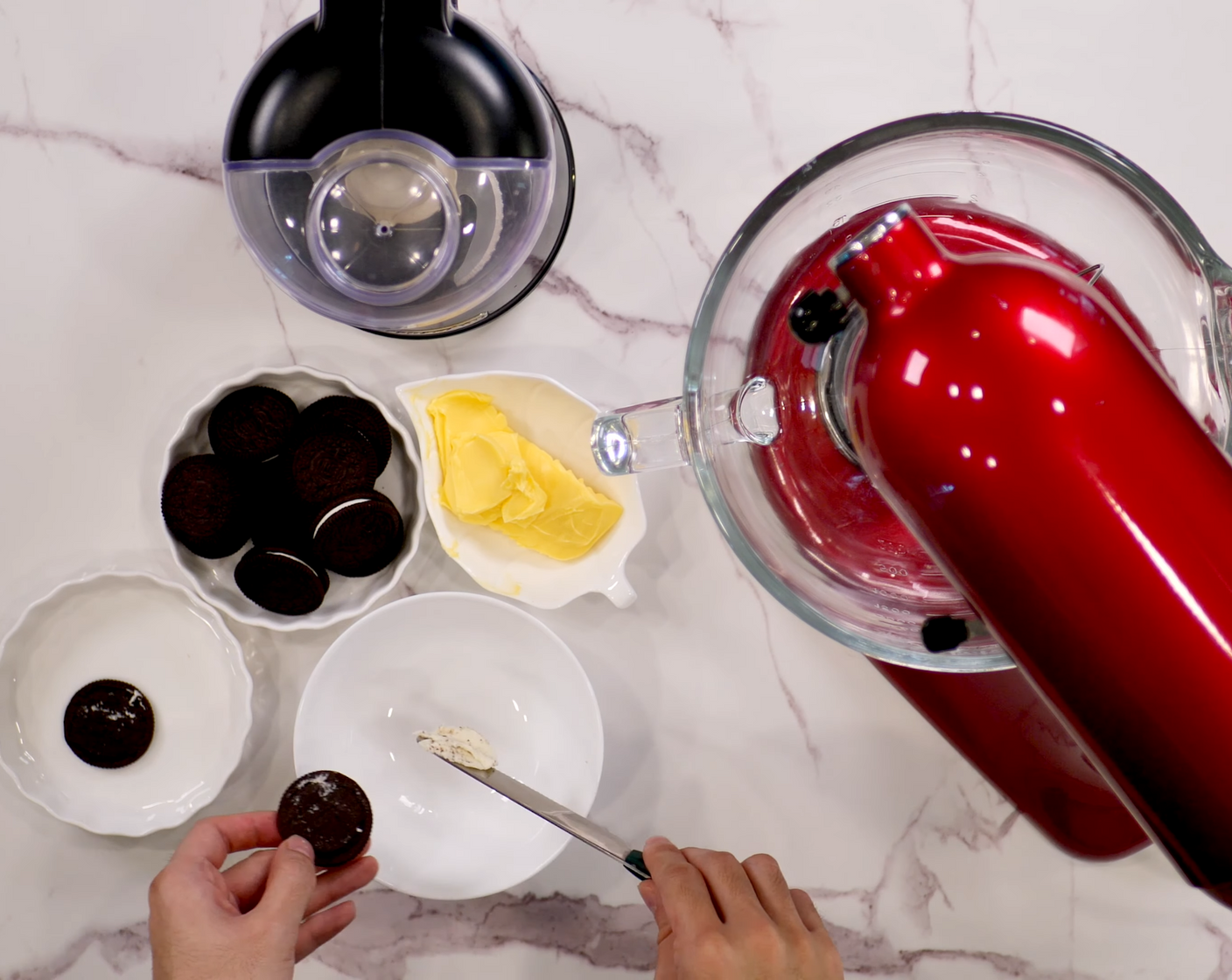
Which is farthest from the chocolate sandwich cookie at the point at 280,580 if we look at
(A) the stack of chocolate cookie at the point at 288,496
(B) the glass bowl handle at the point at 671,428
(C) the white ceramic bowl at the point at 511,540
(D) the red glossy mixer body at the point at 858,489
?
(D) the red glossy mixer body at the point at 858,489

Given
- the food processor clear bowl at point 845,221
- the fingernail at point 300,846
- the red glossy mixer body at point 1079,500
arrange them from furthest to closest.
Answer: the fingernail at point 300,846 → the food processor clear bowl at point 845,221 → the red glossy mixer body at point 1079,500

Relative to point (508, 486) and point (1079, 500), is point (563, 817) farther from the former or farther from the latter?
point (1079, 500)

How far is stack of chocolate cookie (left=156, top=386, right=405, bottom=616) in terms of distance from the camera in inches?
27.9

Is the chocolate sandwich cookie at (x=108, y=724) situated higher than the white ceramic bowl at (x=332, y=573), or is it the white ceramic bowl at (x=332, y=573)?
the white ceramic bowl at (x=332, y=573)

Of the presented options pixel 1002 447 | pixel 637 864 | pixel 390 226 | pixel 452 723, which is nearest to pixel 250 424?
pixel 390 226

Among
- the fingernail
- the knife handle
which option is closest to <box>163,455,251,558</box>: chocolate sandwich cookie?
the fingernail

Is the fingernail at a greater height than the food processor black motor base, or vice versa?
the food processor black motor base

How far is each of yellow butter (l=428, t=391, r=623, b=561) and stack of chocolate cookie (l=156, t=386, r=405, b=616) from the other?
6cm

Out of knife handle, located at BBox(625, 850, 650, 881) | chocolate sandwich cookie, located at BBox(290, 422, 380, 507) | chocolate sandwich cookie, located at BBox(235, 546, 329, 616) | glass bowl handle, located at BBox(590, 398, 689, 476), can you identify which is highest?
glass bowl handle, located at BBox(590, 398, 689, 476)

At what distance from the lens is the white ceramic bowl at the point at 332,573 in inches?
28.7

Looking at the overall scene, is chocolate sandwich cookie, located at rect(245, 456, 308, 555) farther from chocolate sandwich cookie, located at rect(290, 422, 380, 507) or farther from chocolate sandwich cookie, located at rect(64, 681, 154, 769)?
chocolate sandwich cookie, located at rect(64, 681, 154, 769)

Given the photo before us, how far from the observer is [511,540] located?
75 centimetres

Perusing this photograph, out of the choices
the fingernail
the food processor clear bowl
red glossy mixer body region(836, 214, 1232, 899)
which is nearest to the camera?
red glossy mixer body region(836, 214, 1232, 899)

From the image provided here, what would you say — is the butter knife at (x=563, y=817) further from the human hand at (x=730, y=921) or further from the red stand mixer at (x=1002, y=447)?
the red stand mixer at (x=1002, y=447)
